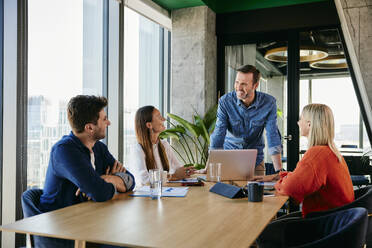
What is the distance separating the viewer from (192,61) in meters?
4.86

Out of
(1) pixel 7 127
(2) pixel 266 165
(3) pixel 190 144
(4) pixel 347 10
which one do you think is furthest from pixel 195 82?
(1) pixel 7 127

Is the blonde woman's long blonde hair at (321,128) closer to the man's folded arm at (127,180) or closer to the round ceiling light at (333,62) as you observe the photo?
the man's folded arm at (127,180)

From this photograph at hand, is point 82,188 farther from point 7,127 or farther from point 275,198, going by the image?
point 7,127

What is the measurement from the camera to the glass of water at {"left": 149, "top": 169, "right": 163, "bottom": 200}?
196 centimetres

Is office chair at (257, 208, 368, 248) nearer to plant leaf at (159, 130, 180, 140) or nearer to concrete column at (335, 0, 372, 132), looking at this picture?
plant leaf at (159, 130, 180, 140)

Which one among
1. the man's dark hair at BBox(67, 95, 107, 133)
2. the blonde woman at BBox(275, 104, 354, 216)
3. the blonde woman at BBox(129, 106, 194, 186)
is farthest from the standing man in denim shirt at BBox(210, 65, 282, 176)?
the man's dark hair at BBox(67, 95, 107, 133)

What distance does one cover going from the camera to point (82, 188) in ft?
5.90

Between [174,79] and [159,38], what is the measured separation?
0.63m

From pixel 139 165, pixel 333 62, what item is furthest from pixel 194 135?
pixel 333 62

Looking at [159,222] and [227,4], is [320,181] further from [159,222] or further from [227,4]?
[227,4]

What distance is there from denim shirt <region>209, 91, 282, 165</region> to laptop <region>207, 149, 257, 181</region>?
2.41ft

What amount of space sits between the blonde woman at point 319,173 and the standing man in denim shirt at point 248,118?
1.15 metres

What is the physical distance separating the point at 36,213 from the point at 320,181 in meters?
1.48

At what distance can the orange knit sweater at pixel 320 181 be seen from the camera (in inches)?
78.6
